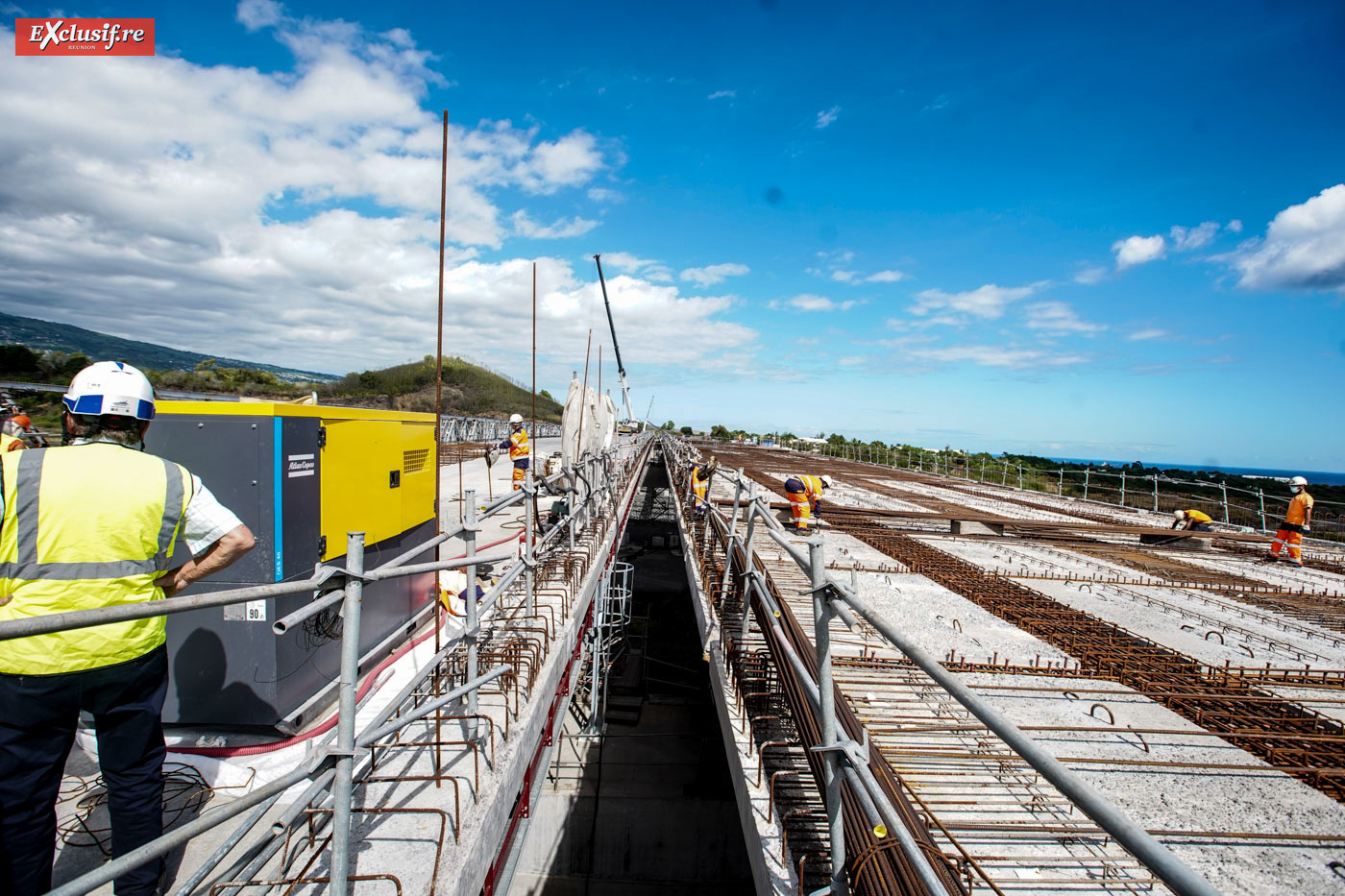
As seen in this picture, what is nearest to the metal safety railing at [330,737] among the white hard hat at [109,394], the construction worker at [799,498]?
the white hard hat at [109,394]

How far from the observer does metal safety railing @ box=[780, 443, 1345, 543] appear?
1434 cm

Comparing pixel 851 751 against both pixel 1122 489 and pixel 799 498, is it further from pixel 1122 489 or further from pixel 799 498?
Answer: pixel 1122 489

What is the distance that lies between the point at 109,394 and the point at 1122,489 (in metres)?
20.2

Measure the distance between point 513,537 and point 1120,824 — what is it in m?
9.54

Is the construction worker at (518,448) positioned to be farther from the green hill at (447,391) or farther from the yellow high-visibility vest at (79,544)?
the green hill at (447,391)

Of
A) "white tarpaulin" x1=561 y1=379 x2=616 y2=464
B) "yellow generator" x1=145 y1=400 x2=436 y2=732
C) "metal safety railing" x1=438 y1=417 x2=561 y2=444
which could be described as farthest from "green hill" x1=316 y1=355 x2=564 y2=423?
"yellow generator" x1=145 y1=400 x2=436 y2=732

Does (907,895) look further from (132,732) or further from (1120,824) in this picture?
(132,732)

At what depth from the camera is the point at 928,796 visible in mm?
3072

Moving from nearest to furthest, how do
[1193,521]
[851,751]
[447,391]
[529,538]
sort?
[851,751] → [529,538] → [1193,521] → [447,391]

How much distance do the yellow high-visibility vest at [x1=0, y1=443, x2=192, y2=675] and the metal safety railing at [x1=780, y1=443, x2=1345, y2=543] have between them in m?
15.5

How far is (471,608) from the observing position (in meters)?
3.32

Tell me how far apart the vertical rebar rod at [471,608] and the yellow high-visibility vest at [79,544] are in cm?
122

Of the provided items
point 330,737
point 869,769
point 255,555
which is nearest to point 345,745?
point 330,737

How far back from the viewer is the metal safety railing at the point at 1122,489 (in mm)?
14344
